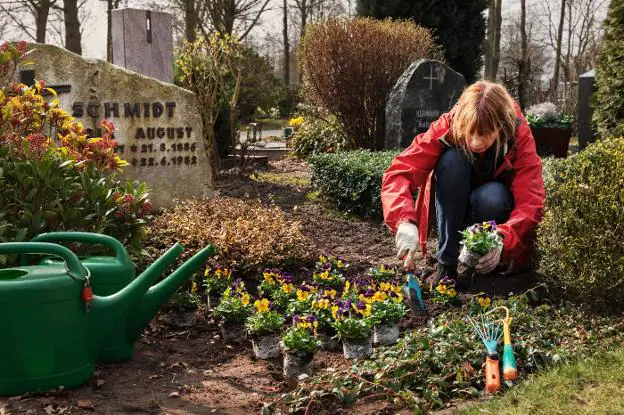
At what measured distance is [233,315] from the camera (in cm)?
333

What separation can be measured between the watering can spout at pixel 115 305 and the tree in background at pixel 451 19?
440 inches

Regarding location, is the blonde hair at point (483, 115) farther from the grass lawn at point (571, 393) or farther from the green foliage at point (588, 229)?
the grass lawn at point (571, 393)

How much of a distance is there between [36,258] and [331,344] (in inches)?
57.1

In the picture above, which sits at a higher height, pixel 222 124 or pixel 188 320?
pixel 222 124

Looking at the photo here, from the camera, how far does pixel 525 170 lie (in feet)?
11.6

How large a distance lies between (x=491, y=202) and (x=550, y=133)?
26.5 feet

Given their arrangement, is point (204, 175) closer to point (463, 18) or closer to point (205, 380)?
point (205, 380)

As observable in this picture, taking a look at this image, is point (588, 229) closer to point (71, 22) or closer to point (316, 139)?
point (316, 139)

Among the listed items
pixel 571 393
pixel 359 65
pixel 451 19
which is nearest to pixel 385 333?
pixel 571 393

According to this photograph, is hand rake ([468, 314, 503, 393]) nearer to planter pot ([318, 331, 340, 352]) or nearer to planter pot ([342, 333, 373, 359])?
planter pot ([342, 333, 373, 359])

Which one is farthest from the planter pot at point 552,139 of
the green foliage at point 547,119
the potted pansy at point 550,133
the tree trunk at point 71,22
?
the tree trunk at point 71,22

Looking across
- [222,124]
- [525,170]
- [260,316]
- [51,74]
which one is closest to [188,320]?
[260,316]

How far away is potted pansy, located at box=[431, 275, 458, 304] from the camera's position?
3.34 metres

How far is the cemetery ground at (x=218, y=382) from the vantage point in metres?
2.33
